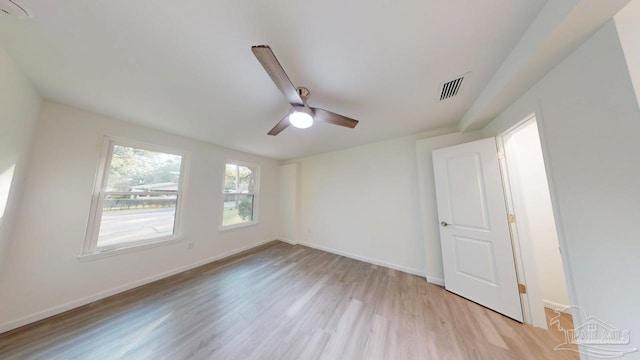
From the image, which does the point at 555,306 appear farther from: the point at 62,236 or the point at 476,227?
the point at 62,236

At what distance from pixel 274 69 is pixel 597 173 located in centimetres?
196

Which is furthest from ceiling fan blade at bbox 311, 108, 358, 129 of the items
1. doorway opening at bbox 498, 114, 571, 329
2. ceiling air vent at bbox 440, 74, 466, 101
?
doorway opening at bbox 498, 114, 571, 329

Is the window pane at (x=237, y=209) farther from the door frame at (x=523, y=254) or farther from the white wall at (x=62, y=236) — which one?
the door frame at (x=523, y=254)

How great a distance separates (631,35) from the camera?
76 centimetres

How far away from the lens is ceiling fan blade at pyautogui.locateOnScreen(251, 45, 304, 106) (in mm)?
950

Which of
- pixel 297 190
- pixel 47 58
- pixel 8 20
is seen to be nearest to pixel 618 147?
pixel 8 20

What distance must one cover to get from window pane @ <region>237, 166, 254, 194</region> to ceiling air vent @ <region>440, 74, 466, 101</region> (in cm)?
371

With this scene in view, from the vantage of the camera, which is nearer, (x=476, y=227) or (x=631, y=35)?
(x=631, y=35)

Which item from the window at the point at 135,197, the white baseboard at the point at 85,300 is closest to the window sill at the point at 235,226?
the white baseboard at the point at 85,300

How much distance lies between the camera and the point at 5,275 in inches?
61.2

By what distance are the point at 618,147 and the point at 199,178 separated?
4.24 m

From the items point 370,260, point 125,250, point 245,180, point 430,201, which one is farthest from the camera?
point 245,180

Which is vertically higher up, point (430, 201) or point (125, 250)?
point (430, 201)

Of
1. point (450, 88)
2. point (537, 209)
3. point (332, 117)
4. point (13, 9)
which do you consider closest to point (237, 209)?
point (332, 117)
